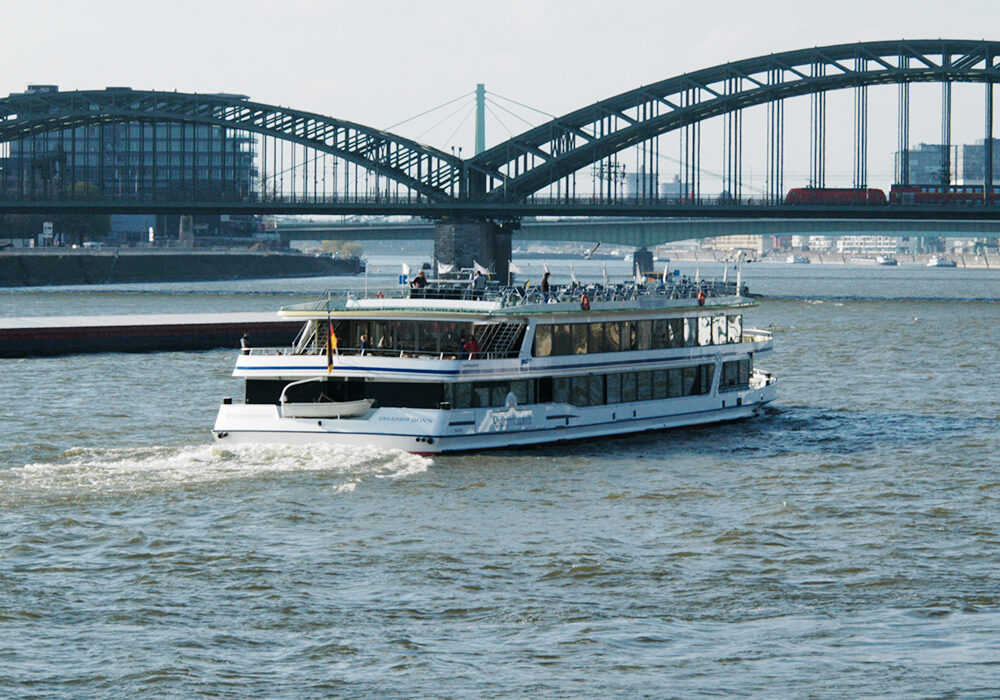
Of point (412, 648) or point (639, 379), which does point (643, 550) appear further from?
point (639, 379)

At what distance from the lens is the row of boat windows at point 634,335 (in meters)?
44.2

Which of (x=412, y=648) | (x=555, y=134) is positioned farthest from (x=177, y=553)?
(x=555, y=134)

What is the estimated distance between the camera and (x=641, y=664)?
23219 millimetres

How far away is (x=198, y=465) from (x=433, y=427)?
5.97 meters

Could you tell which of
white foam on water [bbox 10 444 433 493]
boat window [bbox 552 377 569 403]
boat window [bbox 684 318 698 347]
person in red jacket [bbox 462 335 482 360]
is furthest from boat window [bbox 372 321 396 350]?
boat window [bbox 684 318 698 347]

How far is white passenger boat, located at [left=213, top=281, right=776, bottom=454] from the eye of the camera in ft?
132

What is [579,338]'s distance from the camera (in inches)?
1769

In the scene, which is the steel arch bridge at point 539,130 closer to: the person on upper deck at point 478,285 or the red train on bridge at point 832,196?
the red train on bridge at point 832,196

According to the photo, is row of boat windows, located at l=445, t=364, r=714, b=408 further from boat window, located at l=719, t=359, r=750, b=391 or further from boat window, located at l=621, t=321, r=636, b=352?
boat window, located at l=719, t=359, r=750, b=391

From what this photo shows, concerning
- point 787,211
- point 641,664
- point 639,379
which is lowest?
point 641,664

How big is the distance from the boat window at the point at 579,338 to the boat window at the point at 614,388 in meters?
1.21

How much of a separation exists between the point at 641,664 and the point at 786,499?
13.6 m

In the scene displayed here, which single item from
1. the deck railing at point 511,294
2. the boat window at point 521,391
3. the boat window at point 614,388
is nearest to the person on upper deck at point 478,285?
the deck railing at point 511,294

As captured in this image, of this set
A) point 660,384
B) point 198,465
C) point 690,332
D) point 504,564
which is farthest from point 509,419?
point 504,564
